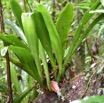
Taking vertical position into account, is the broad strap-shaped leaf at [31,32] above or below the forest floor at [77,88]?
above

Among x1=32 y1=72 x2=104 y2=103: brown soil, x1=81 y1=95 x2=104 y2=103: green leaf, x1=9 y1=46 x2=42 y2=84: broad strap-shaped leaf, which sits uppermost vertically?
x1=81 y1=95 x2=104 y2=103: green leaf

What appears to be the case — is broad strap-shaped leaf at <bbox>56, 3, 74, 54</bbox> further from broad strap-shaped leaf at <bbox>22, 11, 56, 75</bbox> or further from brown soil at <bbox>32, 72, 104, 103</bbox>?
brown soil at <bbox>32, 72, 104, 103</bbox>

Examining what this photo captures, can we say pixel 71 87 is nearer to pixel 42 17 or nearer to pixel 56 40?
pixel 56 40

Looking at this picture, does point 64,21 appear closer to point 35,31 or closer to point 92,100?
point 35,31

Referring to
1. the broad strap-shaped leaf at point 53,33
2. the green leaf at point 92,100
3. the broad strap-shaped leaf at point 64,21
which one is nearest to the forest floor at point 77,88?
the broad strap-shaped leaf at point 53,33

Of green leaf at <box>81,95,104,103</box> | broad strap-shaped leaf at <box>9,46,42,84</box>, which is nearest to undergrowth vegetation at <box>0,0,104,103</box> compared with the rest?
broad strap-shaped leaf at <box>9,46,42,84</box>

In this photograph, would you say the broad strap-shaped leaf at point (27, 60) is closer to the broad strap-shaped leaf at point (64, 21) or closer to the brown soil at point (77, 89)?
the brown soil at point (77, 89)

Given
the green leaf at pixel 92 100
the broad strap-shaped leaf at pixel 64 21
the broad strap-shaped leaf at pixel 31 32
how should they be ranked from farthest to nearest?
1. the broad strap-shaped leaf at pixel 64 21
2. the broad strap-shaped leaf at pixel 31 32
3. the green leaf at pixel 92 100

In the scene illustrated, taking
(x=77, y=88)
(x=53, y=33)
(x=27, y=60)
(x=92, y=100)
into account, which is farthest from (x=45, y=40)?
(x=92, y=100)
